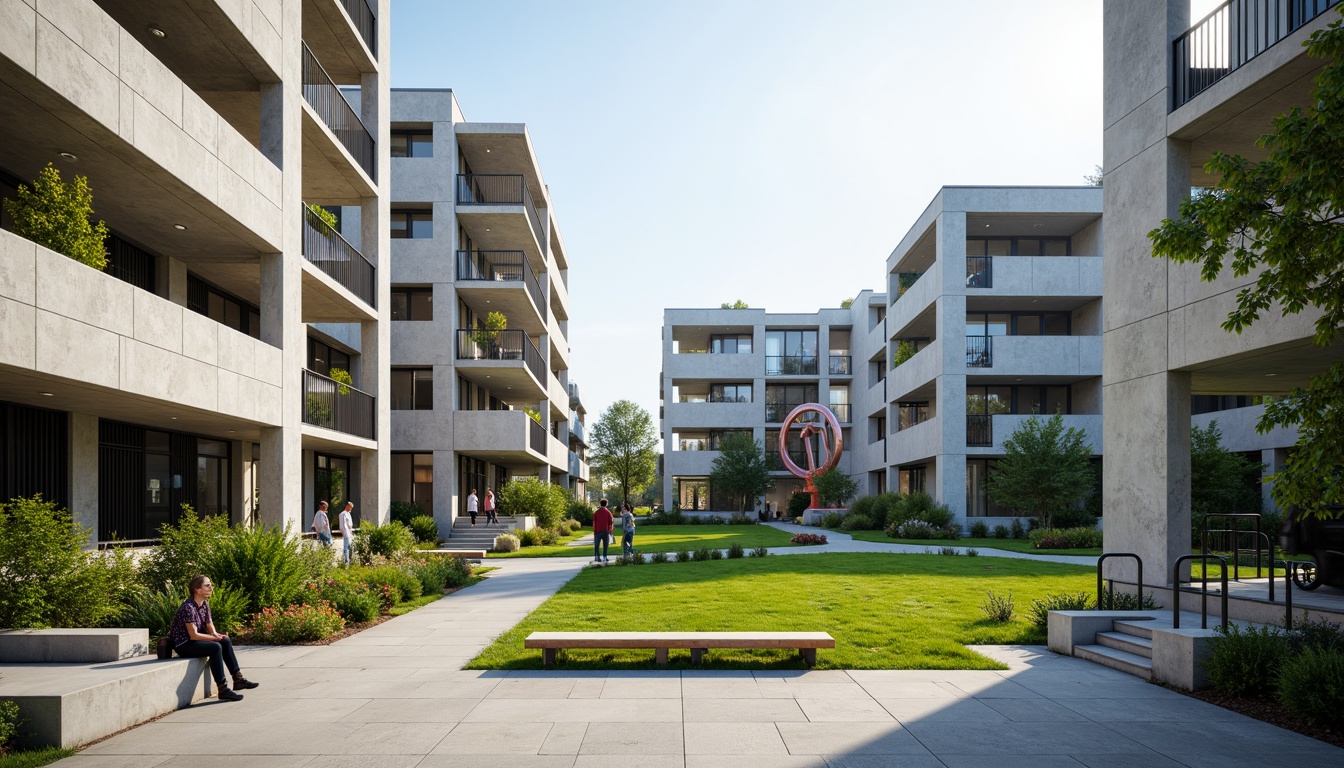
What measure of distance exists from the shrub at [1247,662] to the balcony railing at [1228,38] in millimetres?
8813

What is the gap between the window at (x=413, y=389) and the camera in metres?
33.8

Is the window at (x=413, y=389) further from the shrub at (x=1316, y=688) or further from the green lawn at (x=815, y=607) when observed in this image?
the shrub at (x=1316, y=688)

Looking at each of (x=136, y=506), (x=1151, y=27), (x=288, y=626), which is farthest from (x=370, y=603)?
(x=1151, y=27)

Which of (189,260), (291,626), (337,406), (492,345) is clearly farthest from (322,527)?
(492,345)

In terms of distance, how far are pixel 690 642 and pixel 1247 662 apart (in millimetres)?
5864

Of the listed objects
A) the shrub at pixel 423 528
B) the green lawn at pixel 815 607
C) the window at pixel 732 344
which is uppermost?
the window at pixel 732 344

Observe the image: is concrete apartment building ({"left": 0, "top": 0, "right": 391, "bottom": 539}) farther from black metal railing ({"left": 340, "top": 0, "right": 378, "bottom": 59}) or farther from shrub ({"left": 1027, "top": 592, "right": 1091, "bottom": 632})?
shrub ({"left": 1027, "top": 592, "right": 1091, "bottom": 632})

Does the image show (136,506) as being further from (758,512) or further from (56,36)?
(758,512)

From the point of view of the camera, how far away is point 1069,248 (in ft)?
130

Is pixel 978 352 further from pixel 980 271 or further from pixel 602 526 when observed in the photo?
pixel 602 526

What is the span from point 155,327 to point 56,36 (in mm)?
4240

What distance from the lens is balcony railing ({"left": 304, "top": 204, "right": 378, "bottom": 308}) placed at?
20.9m

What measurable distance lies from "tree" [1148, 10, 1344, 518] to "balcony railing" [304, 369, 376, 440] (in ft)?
58.0

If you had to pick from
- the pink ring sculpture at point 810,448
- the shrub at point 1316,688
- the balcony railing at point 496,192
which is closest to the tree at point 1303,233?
the shrub at point 1316,688
